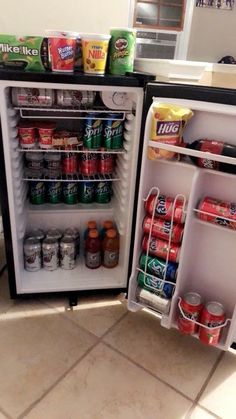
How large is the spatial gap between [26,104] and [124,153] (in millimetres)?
425

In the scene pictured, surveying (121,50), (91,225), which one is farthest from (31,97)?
(91,225)

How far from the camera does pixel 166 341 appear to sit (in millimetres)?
1326

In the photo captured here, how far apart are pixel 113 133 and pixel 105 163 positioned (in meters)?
0.16

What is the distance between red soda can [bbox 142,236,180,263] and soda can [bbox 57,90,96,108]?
0.59 metres

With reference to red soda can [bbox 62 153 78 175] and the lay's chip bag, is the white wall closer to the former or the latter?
red soda can [bbox 62 153 78 175]

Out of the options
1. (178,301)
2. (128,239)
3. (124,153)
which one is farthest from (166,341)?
(124,153)

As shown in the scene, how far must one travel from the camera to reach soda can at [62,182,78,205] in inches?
59.6

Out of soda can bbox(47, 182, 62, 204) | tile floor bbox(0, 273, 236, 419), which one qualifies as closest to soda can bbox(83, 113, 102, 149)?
soda can bbox(47, 182, 62, 204)

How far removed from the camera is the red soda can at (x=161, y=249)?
1137mm

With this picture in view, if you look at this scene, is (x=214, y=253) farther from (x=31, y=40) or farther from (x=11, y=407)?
(x=31, y=40)

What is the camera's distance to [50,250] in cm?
150

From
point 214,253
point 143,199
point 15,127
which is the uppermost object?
point 15,127

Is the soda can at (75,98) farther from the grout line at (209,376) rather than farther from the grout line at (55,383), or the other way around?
the grout line at (209,376)

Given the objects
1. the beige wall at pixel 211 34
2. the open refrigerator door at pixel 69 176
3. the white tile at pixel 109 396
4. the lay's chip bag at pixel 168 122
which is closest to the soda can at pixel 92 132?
the open refrigerator door at pixel 69 176
